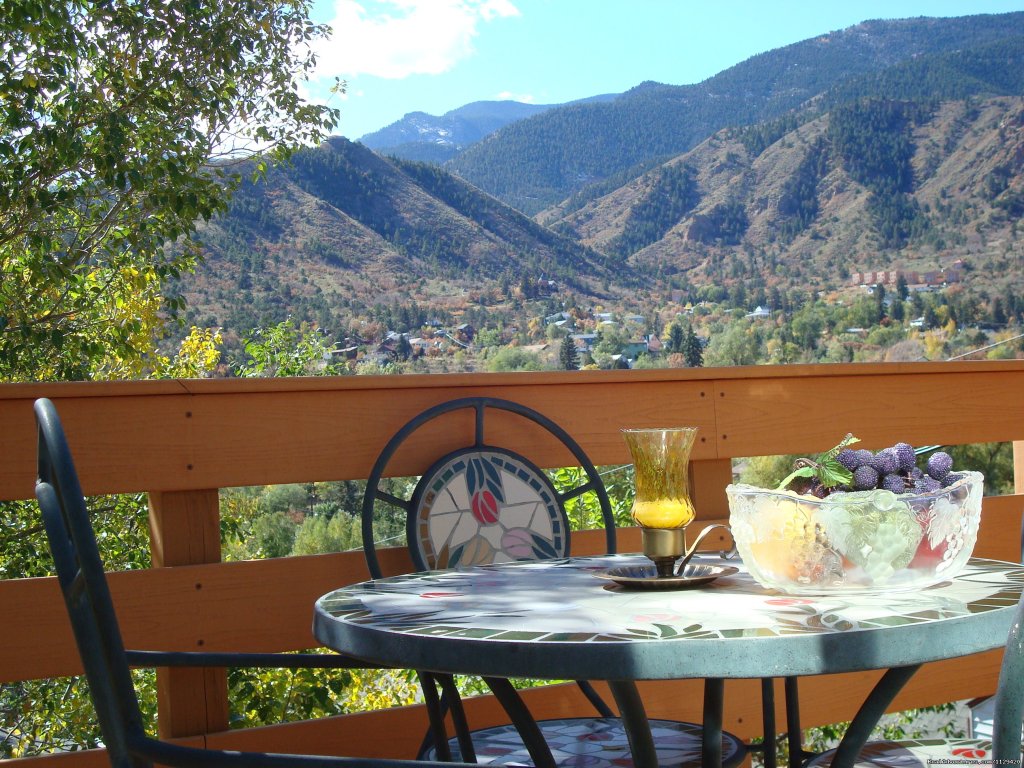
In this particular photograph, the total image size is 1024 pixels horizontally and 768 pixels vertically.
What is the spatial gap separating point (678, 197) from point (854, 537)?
22858 millimetres

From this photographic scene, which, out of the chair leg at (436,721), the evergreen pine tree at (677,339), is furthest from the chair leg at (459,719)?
the evergreen pine tree at (677,339)

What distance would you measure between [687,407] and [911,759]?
2.79 ft

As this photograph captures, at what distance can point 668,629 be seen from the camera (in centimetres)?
77

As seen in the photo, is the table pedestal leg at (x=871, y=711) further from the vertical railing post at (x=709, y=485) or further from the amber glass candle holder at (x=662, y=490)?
the vertical railing post at (x=709, y=485)

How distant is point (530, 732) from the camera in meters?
0.85

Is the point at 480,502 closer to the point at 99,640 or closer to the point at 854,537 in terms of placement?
the point at 854,537

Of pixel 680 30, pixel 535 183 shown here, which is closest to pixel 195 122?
pixel 535 183

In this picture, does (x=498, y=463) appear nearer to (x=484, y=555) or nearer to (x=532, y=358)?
(x=484, y=555)

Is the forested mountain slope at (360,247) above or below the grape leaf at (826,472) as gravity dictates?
above

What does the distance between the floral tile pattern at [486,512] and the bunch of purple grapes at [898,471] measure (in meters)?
0.78

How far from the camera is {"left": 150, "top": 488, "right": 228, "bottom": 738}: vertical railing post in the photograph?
151cm

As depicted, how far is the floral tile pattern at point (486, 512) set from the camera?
1655mm

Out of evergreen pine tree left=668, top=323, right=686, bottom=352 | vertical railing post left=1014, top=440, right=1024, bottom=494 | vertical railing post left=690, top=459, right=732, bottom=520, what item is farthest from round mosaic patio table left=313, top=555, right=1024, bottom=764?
evergreen pine tree left=668, top=323, right=686, bottom=352

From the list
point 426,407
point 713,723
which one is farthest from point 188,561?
point 713,723
